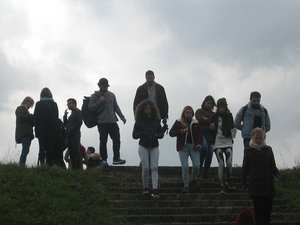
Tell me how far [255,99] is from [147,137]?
2.56m

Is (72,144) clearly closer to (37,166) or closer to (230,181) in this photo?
(37,166)

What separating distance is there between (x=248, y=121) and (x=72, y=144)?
3923 mm

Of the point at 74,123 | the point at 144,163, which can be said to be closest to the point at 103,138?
the point at 74,123

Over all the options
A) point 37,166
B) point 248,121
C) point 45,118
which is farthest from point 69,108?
point 248,121

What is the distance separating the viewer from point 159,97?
599 inches

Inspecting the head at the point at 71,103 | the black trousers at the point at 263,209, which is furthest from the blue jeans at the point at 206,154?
the black trousers at the point at 263,209

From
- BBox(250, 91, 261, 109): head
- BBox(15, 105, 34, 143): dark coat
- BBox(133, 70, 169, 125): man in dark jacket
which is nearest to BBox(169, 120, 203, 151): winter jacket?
BBox(250, 91, 261, 109): head

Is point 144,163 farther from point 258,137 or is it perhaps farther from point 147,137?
point 258,137

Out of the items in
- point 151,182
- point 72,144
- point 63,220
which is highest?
point 72,144

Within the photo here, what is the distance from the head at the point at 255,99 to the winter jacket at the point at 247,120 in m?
0.12

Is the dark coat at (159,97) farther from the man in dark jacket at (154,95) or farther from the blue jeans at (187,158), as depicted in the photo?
the blue jeans at (187,158)

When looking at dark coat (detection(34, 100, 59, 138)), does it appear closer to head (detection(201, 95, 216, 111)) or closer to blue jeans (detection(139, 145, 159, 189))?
blue jeans (detection(139, 145, 159, 189))

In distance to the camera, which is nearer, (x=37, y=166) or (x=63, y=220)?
(x=63, y=220)

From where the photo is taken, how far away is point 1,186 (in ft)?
40.1
